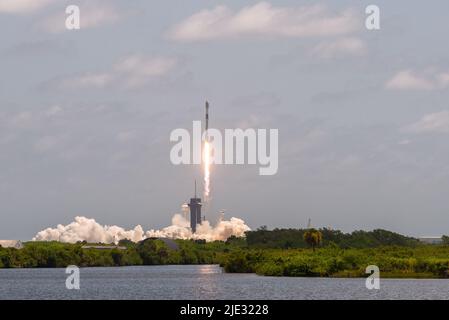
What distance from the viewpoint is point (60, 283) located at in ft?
527

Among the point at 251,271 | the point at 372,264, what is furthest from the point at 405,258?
the point at 251,271

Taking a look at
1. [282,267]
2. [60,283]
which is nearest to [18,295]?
[60,283]

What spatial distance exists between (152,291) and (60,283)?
31.4 meters

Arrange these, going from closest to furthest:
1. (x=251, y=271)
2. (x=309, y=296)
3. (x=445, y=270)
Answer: (x=309, y=296) → (x=445, y=270) → (x=251, y=271)

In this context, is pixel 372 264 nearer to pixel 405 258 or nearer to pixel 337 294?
pixel 405 258

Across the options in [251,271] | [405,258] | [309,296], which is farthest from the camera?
[251,271]
